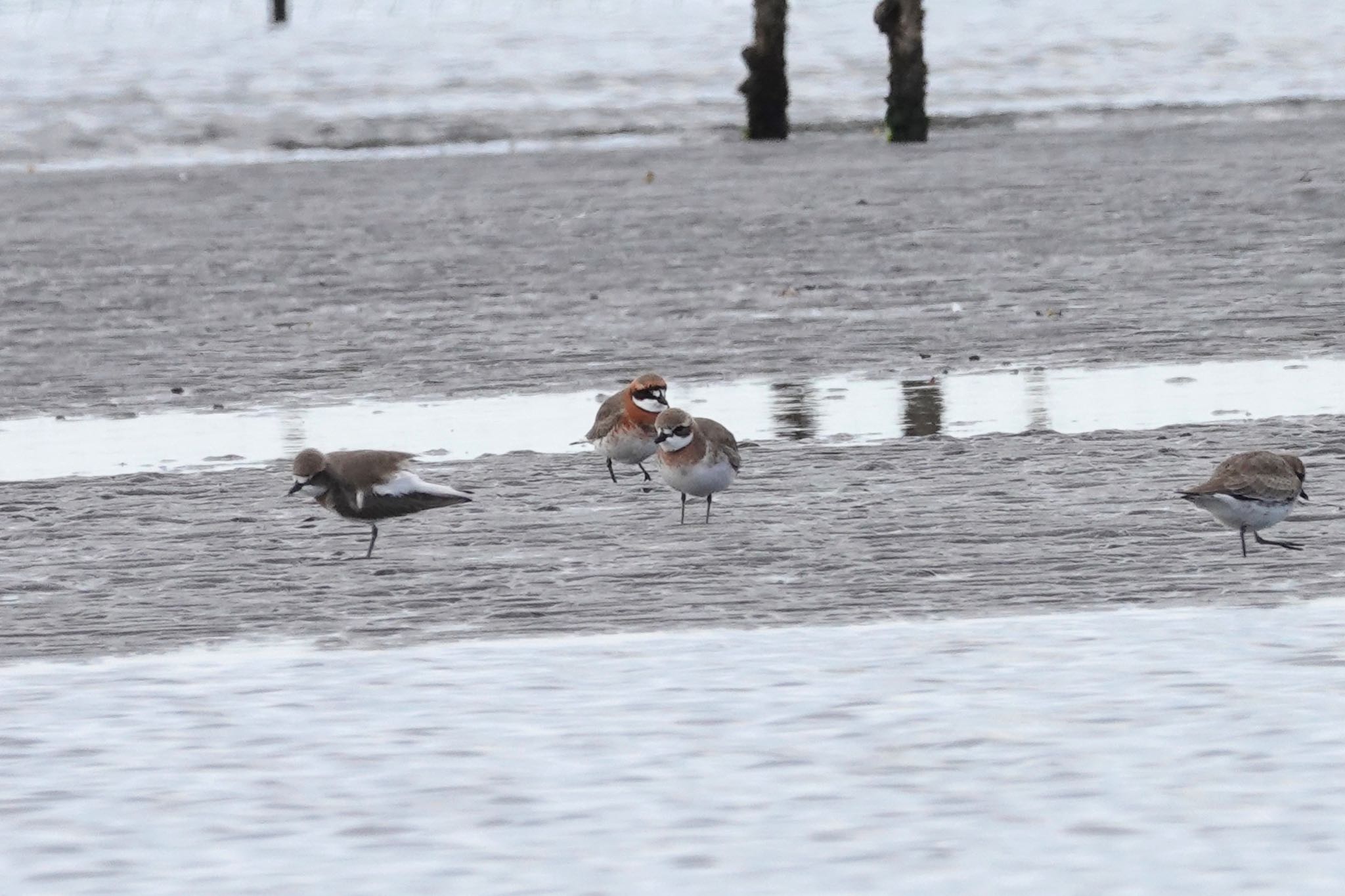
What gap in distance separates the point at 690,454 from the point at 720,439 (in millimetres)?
265

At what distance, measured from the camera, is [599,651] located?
24.8ft

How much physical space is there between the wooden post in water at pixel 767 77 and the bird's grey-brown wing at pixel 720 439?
68.4 feet

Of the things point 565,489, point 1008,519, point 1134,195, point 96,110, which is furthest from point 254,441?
point 96,110

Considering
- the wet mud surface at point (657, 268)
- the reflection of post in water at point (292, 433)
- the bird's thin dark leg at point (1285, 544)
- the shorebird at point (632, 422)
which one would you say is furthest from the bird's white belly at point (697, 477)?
the wet mud surface at point (657, 268)

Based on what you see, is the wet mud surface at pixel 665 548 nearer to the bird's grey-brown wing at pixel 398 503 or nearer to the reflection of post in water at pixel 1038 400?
the bird's grey-brown wing at pixel 398 503

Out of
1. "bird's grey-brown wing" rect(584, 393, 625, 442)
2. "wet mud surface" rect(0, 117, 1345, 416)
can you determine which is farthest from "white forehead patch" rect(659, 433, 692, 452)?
"wet mud surface" rect(0, 117, 1345, 416)

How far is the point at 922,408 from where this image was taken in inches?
478

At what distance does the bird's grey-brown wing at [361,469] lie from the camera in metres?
8.93

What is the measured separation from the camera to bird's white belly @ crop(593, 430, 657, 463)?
9984 mm

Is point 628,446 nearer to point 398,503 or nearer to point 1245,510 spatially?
point 398,503

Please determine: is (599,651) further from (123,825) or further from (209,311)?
(209,311)

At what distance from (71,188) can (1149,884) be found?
2411 centimetres

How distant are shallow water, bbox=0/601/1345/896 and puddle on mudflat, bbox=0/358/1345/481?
12.1ft

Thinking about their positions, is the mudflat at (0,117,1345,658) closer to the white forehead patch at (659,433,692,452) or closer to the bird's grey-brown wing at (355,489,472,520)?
the bird's grey-brown wing at (355,489,472,520)
